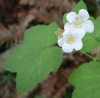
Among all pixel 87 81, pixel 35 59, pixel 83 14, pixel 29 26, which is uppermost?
pixel 83 14

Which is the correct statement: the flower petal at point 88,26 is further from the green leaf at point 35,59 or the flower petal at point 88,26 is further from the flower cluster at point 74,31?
the green leaf at point 35,59

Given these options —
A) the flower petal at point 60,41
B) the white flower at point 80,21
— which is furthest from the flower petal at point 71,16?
the flower petal at point 60,41

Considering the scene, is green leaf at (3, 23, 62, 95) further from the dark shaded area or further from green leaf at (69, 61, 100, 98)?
the dark shaded area

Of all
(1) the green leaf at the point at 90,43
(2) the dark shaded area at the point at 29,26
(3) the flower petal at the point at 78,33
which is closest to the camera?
(3) the flower petal at the point at 78,33

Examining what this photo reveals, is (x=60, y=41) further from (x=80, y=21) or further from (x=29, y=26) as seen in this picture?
(x=29, y=26)

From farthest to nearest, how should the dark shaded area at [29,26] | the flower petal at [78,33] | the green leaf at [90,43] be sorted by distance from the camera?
the dark shaded area at [29,26] < the green leaf at [90,43] < the flower petal at [78,33]

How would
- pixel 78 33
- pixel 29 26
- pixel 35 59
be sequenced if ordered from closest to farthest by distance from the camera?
pixel 78 33 < pixel 35 59 < pixel 29 26

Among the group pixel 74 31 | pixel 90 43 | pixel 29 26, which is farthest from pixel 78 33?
pixel 29 26

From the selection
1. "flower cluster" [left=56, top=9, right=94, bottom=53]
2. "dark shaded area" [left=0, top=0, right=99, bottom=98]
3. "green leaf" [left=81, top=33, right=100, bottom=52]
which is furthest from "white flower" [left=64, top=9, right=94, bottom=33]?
"dark shaded area" [left=0, top=0, right=99, bottom=98]
